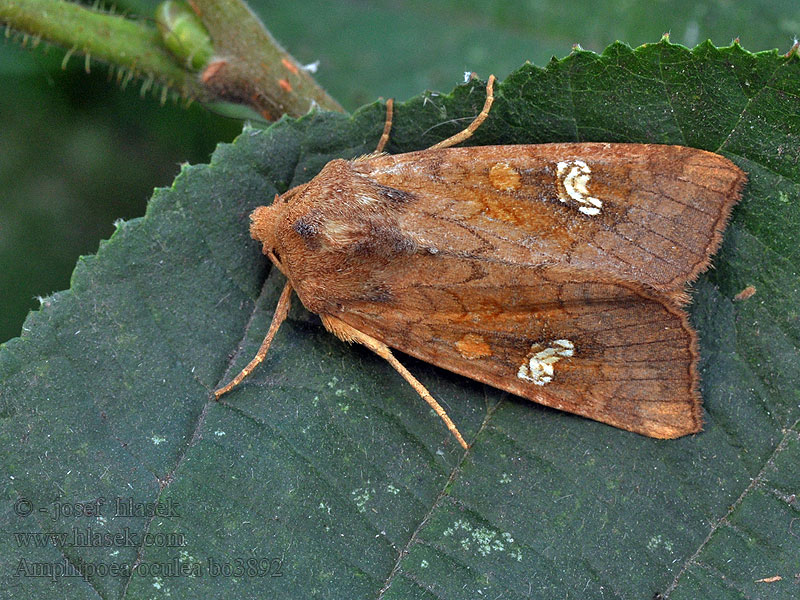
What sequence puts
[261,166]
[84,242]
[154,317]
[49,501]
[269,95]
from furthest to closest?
1. [84,242]
2. [269,95]
3. [261,166]
4. [154,317]
5. [49,501]

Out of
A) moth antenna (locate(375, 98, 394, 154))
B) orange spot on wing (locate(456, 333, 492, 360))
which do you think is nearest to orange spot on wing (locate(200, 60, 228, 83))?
moth antenna (locate(375, 98, 394, 154))

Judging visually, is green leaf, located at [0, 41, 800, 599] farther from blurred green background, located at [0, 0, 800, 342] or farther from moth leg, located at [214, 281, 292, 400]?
blurred green background, located at [0, 0, 800, 342]

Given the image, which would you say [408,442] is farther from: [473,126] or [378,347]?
[473,126]

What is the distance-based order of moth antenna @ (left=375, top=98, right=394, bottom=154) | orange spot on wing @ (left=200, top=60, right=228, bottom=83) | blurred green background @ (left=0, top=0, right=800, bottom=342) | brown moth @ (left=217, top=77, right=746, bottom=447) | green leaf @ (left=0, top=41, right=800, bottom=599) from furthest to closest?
blurred green background @ (left=0, top=0, right=800, bottom=342) → orange spot on wing @ (left=200, top=60, right=228, bottom=83) → moth antenna @ (left=375, top=98, right=394, bottom=154) → brown moth @ (left=217, top=77, right=746, bottom=447) → green leaf @ (left=0, top=41, right=800, bottom=599)

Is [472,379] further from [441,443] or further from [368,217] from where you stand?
[368,217]

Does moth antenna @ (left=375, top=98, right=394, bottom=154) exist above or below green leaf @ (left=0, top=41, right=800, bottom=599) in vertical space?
above

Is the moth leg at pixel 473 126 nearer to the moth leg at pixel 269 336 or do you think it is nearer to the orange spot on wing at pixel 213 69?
the moth leg at pixel 269 336

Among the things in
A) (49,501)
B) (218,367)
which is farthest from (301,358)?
(49,501)
